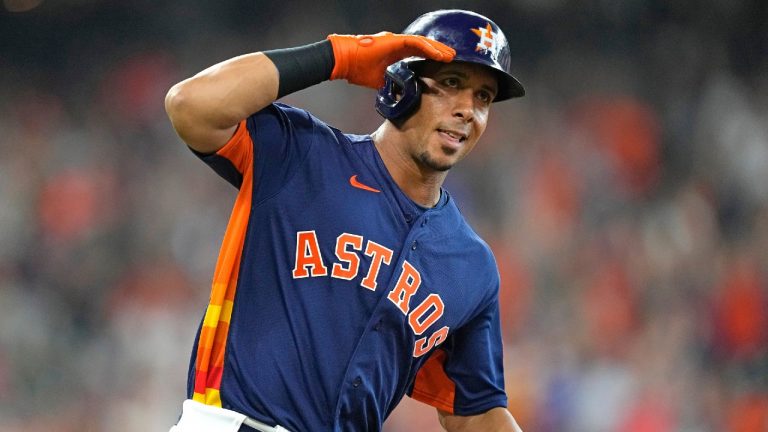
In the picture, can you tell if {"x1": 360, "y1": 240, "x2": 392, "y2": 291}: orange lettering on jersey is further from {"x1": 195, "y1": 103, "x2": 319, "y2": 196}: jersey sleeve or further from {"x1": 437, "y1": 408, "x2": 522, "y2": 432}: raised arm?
{"x1": 437, "y1": 408, "x2": 522, "y2": 432}: raised arm

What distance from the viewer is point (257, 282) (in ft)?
7.82

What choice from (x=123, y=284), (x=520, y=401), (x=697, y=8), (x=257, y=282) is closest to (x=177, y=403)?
(x=123, y=284)

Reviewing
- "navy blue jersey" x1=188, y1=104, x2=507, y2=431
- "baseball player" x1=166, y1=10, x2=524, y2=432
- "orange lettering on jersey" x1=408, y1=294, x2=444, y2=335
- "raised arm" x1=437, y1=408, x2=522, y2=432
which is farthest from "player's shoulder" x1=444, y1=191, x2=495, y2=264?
"raised arm" x1=437, y1=408, x2=522, y2=432

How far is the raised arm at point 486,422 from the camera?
290cm

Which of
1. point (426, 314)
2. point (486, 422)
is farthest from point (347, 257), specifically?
point (486, 422)

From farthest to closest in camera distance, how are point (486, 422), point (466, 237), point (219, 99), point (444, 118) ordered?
point (486, 422) < point (466, 237) < point (444, 118) < point (219, 99)

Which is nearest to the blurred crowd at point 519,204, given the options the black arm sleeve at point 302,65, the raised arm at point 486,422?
the raised arm at point 486,422

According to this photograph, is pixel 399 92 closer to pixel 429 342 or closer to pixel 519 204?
pixel 429 342

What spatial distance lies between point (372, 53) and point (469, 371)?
1.07 m

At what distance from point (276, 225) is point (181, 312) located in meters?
3.39

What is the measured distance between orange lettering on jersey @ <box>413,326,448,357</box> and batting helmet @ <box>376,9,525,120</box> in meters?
0.61

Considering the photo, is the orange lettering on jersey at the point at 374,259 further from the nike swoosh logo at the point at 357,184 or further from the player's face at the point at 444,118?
the player's face at the point at 444,118

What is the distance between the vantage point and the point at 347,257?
2445mm

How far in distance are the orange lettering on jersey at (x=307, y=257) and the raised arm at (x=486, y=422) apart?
2.73 ft
